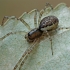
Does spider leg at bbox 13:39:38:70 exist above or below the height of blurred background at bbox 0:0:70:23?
below

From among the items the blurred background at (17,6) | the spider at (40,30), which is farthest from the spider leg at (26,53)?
the blurred background at (17,6)

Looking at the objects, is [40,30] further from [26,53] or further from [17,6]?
[17,6]

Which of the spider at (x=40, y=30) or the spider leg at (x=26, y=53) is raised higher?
the spider at (x=40, y=30)

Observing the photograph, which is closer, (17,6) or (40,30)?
(40,30)

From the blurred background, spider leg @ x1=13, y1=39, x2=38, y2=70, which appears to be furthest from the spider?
the blurred background

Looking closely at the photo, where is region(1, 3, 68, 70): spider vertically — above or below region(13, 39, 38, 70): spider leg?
above

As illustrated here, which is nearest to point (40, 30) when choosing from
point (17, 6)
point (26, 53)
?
point (26, 53)

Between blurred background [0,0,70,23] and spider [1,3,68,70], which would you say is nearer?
spider [1,3,68,70]

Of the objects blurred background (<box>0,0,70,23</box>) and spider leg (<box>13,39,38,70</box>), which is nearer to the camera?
spider leg (<box>13,39,38,70</box>)

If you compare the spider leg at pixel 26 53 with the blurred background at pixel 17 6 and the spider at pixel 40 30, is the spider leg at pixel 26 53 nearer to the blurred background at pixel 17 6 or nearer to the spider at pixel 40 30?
the spider at pixel 40 30

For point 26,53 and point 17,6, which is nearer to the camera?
point 26,53

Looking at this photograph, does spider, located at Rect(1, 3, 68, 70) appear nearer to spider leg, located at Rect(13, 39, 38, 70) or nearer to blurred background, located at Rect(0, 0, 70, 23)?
spider leg, located at Rect(13, 39, 38, 70)
